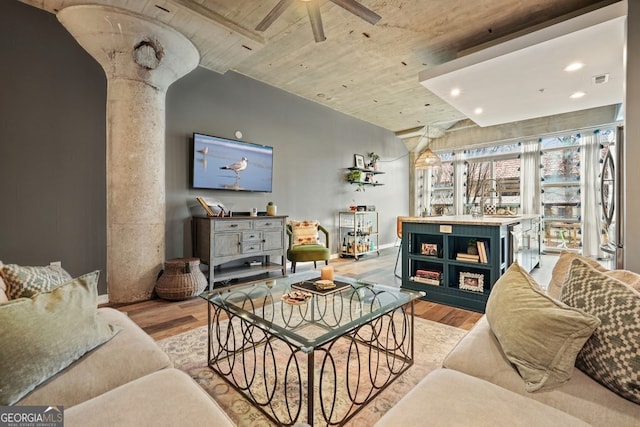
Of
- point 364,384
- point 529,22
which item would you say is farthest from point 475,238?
point 529,22

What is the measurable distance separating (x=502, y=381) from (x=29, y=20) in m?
4.56

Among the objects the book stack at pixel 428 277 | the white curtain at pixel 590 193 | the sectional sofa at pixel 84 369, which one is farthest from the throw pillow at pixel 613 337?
the white curtain at pixel 590 193

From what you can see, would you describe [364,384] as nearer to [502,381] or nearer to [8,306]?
[502,381]

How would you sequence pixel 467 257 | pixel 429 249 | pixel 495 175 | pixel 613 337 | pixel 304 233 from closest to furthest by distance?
pixel 613 337 < pixel 467 257 < pixel 429 249 < pixel 304 233 < pixel 495 175

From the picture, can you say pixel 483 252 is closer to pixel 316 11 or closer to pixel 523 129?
pixel 316 11

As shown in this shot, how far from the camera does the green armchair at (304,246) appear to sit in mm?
4395

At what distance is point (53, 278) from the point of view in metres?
1.46

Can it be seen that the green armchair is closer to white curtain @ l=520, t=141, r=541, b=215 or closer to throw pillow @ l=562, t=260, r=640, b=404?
throw pillow @ l=562, t=260, r=640, b=404

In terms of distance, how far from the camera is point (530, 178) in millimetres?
6750

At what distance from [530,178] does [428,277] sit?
5296 mm

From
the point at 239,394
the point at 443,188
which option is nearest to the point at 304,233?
the point at 239,394

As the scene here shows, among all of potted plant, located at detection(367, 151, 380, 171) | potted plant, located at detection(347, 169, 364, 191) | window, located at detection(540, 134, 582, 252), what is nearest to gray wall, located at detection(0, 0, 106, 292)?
potted plant, located at detection(347, 169, 364, 191)

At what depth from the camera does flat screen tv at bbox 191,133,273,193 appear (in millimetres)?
3812

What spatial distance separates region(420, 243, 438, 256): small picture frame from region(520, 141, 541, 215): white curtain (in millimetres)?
4926
